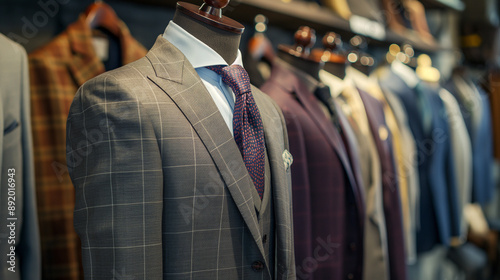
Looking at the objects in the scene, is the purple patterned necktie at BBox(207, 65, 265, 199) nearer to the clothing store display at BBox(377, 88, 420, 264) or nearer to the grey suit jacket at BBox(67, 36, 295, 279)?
the grey suit jacket at BBox(67, 36, 295, 279)

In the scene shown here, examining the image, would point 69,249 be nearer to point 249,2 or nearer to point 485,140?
point 249,2

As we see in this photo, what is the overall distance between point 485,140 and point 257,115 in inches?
99.2

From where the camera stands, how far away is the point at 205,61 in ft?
3.45

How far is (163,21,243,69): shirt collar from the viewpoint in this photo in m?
1.04

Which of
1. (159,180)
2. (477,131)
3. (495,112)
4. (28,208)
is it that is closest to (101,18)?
(28,208)

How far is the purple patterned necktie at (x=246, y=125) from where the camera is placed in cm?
104

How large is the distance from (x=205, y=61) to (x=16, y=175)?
57cm

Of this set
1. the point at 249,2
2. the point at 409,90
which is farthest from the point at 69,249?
the point at 409,90

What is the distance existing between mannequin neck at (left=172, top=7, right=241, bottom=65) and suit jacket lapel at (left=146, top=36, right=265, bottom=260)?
92 millimetres

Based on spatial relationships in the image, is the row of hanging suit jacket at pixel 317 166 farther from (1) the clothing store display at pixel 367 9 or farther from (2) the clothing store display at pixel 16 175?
(1) the clothing store display at pixel 367 9

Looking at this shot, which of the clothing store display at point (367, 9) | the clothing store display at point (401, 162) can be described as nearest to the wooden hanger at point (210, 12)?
the clothing store display at point (401, 162)

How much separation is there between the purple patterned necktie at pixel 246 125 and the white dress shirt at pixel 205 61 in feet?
0.06

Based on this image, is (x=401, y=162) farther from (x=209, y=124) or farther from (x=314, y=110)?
(x=209, y=124)

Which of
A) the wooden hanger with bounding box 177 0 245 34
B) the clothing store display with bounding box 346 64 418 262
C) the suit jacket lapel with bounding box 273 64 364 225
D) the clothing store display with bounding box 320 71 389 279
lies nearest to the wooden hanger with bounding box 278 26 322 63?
the suit jacket lapel with bounding box 273 64 364 225
